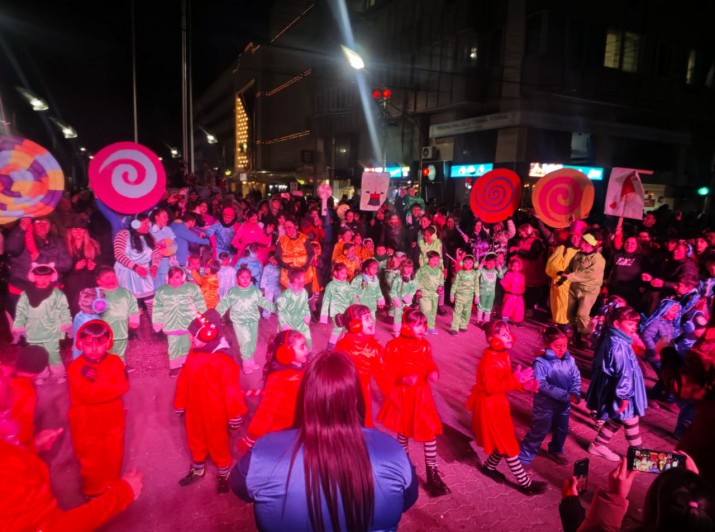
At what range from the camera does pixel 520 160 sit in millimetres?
19297

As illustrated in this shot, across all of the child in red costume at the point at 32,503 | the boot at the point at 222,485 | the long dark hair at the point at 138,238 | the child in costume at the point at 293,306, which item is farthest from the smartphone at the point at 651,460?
the long dark hair at the point at 138,238

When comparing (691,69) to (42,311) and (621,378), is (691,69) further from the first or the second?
(42,311)

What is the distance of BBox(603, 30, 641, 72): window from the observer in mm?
20375

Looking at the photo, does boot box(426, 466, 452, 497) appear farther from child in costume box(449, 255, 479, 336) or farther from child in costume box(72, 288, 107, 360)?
child in costume box(449, 255, 479, 336)

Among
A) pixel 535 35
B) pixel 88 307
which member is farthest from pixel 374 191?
pixel 535 35

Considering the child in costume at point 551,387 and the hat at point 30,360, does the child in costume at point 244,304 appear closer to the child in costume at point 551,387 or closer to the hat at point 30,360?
the hat at point 30,360

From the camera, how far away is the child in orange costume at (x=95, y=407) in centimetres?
352

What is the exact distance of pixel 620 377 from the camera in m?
4.41

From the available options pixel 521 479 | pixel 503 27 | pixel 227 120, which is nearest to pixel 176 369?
pixel 521 479

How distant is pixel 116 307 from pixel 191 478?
2895 millimetres

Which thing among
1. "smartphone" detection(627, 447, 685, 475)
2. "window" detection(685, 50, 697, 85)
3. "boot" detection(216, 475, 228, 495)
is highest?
"window" detection(685, 50, 697, 85)

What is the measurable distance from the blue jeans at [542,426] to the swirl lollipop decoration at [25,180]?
6987 millimetres

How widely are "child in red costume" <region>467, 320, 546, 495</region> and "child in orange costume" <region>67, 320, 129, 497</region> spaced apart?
3189 millimetres

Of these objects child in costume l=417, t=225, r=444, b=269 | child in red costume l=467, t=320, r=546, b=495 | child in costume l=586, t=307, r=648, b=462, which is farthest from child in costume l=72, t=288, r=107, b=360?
child in costume l=417, t=225, r=444, b=269
